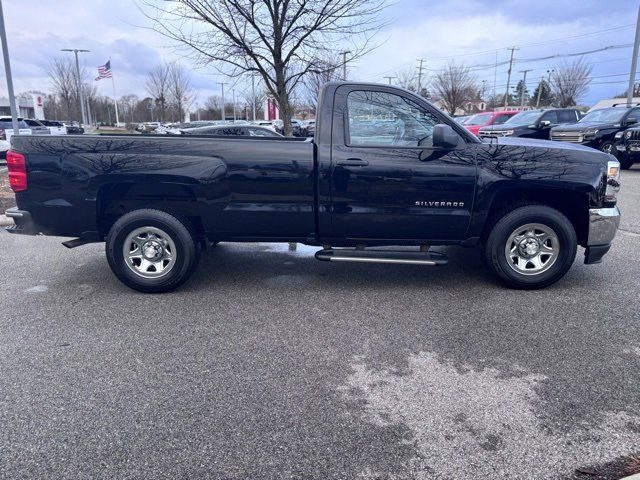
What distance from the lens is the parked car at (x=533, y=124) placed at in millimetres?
16578

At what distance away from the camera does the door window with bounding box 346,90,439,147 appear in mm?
4738

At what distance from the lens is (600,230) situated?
4.83 m

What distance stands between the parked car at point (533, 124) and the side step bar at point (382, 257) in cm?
1224

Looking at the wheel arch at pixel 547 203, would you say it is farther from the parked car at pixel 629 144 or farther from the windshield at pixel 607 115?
the windshield at pixel 607 115

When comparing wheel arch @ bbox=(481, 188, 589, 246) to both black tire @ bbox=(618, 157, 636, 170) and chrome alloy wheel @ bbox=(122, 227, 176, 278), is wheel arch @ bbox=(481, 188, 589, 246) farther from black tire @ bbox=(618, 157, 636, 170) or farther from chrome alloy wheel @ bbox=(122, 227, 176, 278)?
black tire @ bbox=(618, 157, 636, 170)

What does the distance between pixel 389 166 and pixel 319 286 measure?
143 centimetres

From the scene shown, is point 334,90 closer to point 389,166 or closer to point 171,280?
point 389,166

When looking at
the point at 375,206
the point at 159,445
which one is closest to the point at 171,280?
the point at 375,206

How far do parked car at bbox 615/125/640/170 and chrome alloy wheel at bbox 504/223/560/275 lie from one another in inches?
453

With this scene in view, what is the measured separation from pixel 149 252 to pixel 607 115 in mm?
15980

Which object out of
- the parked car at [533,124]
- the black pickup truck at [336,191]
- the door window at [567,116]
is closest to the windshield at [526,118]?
the parked car at [533,124]

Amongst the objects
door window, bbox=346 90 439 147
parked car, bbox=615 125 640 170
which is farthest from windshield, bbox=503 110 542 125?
door window, bbox=346 90 439 147

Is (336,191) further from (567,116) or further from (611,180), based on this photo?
(567,116)

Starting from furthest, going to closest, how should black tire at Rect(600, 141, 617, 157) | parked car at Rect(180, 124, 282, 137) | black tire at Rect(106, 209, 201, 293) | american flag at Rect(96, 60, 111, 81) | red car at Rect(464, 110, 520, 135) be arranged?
american flag at Rect(96, 60, 111, 81), red car at Rect(464, 110, 520, 135), black tire at Rect(600, 141, 617, 157), parked car at Rect(180, 124, 282, 137), black tire at Rect(106, 209, 201, 293)
